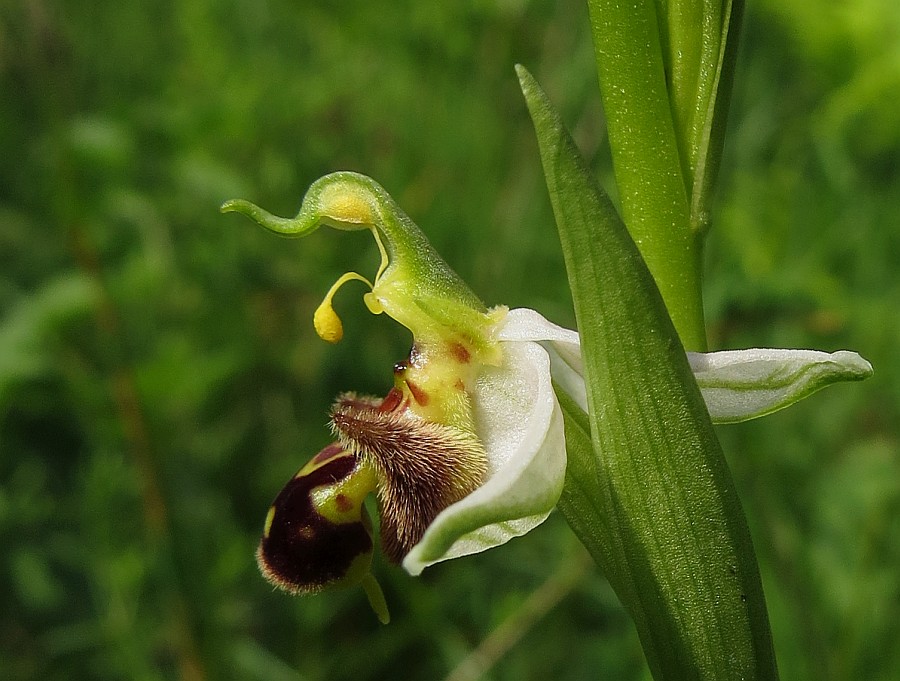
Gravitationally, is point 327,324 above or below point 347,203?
below

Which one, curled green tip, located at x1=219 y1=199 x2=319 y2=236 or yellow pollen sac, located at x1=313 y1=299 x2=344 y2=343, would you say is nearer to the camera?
curled green tip, located at x1=219 y1=199 x2=319 y2=236

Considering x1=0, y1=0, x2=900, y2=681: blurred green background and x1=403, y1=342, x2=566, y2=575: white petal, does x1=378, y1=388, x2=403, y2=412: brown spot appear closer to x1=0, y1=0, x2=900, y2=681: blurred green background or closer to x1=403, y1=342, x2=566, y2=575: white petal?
x1=403, y1=342, x2=566, y2=575: white petal

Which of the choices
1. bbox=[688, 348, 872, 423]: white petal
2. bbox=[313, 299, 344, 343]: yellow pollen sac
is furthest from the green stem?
bbox=[313, 299, 344, 343]: yellow pollen sac

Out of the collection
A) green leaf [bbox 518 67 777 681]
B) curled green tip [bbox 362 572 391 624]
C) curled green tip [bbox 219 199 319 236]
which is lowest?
curled green tip [bbox 362 572 391 624]

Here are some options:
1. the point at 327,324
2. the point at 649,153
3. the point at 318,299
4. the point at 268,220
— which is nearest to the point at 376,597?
the point at 327,324

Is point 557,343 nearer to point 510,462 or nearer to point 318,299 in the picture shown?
point 510,462

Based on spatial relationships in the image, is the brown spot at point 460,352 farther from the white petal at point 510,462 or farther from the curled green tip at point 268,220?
the curled green tip at point 268,220

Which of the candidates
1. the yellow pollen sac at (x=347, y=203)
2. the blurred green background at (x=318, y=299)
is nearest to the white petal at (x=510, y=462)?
the yellow pollen sac at (x=347, y=203)

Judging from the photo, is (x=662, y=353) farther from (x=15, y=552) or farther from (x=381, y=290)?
(x=15, y=552)
